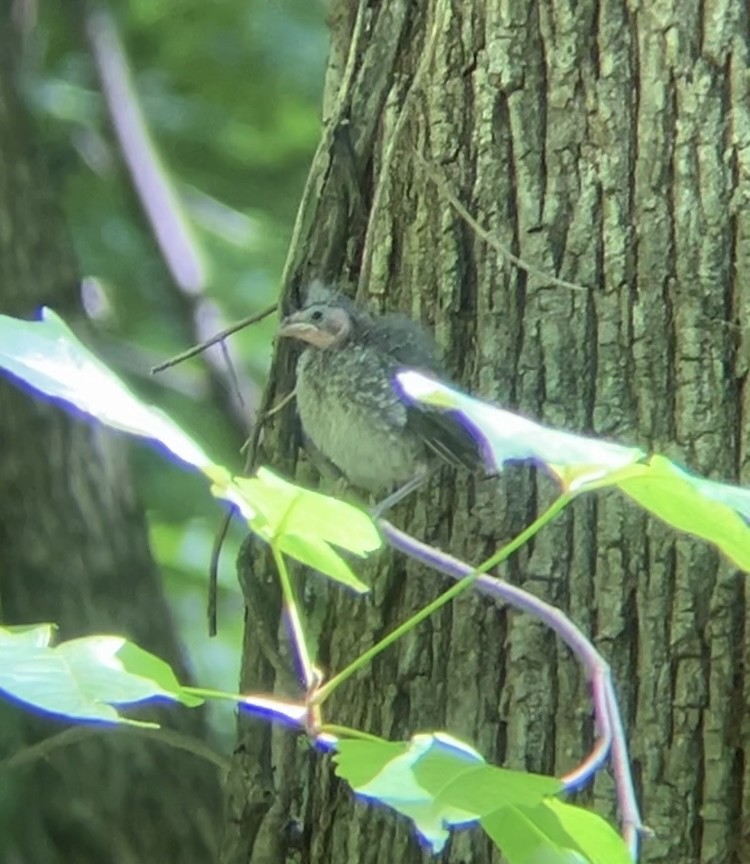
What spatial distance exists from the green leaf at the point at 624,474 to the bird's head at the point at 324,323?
0.70 meters

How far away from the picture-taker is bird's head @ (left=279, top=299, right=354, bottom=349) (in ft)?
4.70

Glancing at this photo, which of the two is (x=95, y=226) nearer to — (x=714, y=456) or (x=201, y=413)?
(x=201, y=413)

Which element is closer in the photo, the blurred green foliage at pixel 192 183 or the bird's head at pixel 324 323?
the bird's head at pixel 324 323

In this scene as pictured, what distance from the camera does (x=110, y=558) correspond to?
2633 millimetres

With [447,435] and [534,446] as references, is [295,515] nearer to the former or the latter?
[534,446]

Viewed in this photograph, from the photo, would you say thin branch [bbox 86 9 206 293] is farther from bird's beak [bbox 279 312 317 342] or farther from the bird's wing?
the bird's wing

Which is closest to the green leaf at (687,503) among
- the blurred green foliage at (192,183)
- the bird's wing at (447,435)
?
the bird's wing at (447,435)

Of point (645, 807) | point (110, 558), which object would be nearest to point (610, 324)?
point (645, 807)

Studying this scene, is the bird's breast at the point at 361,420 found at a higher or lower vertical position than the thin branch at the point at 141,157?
lower

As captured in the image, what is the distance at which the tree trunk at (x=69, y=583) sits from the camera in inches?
99.3

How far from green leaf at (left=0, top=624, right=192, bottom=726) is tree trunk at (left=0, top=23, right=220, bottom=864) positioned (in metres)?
1.77

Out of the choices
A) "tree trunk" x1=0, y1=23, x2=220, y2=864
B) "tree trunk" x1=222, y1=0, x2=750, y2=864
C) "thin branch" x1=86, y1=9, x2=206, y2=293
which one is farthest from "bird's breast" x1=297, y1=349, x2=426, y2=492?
"thin branch" x1=86, y1=9, x2=206, y2=293

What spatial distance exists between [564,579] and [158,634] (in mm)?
1338

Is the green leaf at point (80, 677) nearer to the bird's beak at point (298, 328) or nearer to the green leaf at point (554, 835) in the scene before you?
the green leaf at point (554, 835)
